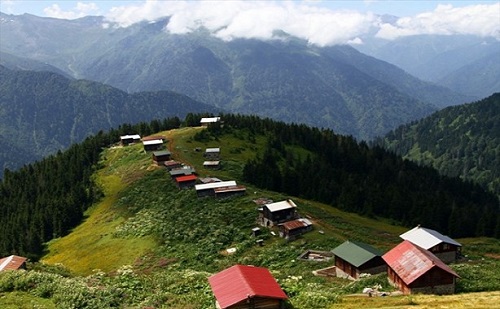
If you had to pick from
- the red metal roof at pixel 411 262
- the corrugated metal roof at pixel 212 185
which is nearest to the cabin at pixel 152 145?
the corrugated metal roof at pixel 212 185

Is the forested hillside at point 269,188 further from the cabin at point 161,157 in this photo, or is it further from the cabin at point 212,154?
the cabin at point 161,157

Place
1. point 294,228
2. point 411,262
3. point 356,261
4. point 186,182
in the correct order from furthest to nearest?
1. point 186,182
2. point 294,228
3. point 356,261
4. point 411,262

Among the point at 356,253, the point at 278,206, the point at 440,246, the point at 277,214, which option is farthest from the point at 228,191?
the point at 440,246

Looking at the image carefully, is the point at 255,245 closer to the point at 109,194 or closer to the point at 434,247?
the point at 434,247

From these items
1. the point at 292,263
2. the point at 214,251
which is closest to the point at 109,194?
the point at 214,251

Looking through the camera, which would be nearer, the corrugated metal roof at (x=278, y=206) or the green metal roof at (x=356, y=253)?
the green metal roof at (x=356, y=253)

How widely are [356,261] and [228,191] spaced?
54944mm

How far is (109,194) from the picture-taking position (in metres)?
150

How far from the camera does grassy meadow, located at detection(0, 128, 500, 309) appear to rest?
168 feet

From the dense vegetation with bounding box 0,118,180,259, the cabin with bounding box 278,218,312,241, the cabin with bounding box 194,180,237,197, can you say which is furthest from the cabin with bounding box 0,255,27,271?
the cabin with bounding box 194,180,237,197

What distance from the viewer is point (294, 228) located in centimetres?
9894

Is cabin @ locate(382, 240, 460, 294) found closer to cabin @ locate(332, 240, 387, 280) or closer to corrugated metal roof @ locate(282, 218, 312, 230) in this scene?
cabin @ locate(332, 240, 387, 280)

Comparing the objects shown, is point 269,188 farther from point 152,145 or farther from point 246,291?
point 246,291

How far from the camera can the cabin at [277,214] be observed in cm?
10512
